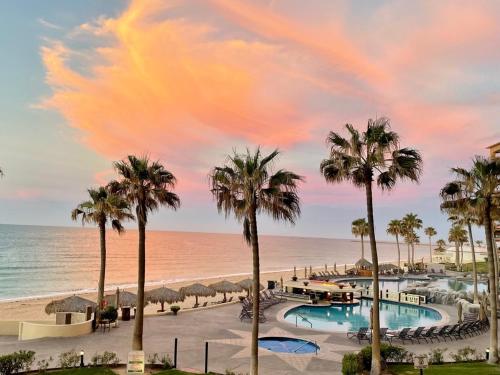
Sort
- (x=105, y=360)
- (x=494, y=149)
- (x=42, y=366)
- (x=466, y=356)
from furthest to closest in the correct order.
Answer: (x=494, y=149)
(x=466, y=356)
(x=105, y=360)
(x=42, y=366)

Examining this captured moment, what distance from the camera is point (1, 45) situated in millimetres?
28156

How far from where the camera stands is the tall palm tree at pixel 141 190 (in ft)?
52.9

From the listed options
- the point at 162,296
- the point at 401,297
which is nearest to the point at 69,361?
the point at 162,296

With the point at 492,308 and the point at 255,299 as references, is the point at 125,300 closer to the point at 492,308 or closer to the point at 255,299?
the point at 255,299

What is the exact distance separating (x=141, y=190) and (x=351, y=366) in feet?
35.7

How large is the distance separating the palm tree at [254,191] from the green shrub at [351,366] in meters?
3.70

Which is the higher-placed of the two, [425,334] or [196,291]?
[196,291]

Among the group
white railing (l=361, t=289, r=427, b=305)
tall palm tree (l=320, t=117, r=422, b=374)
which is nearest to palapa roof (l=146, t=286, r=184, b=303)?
white railing (l=361, t=289, r=427, b=305)

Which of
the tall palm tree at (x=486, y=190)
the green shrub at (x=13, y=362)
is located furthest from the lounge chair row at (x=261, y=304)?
the green shrub at (x=13, y=362)

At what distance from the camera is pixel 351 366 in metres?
14.0

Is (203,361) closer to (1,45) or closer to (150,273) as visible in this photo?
(1,45)

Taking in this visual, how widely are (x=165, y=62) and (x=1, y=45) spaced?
486 inches

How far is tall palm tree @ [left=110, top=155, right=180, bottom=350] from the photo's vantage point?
52.9 ft

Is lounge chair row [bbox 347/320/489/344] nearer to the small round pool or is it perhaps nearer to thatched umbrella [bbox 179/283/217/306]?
the small round pool
